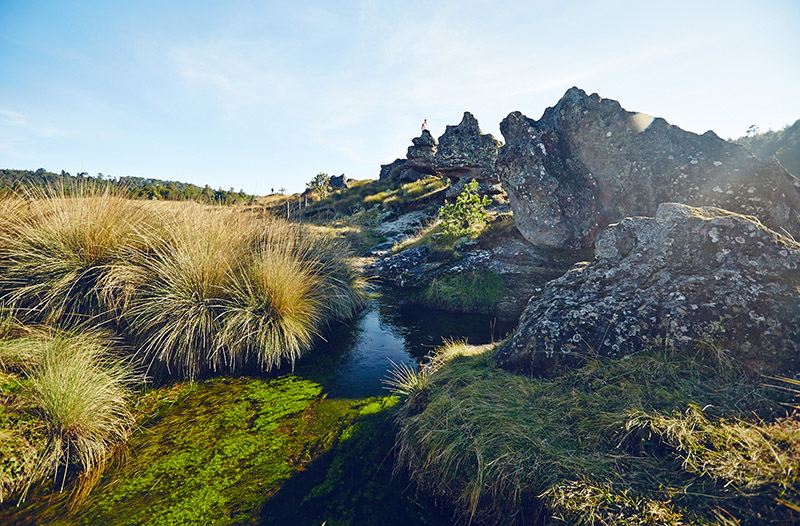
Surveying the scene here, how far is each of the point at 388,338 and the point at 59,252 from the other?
567 centimetres

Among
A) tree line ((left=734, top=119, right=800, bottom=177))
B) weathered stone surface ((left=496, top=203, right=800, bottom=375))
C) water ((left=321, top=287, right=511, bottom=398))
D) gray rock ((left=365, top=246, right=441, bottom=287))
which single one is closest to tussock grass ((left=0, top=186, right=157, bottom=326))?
water ((left=321, top=287, right=511, bottom=398))

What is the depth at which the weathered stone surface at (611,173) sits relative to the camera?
5.58 metres

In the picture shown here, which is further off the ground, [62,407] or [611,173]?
[611,173]

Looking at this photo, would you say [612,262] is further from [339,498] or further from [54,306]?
[54,306]

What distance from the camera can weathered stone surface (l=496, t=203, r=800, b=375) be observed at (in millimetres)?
3283

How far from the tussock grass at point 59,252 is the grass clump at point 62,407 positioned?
2.58 ft

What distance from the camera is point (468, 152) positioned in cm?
2286

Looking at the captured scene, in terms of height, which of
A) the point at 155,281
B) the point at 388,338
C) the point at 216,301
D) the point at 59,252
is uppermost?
the point at 59,252

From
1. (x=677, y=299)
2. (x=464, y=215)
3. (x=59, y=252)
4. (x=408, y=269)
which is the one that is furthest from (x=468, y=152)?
(x=59, y=252)

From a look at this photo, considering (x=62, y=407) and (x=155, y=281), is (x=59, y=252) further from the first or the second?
(x=62, y=407)

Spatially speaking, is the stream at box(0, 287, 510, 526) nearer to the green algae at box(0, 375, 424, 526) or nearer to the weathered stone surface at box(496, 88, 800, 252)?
the green algae at box(0, 375, 424, 526)

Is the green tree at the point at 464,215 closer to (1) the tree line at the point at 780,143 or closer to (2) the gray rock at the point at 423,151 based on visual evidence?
→ (2) the gray rock at the point at 423,151

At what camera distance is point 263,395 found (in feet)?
16.0

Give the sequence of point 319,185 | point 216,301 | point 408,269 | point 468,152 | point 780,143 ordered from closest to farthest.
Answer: point 216,301
point 408,269
point 468,152
point 319,185
point 780,143
